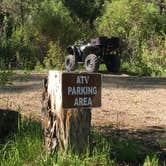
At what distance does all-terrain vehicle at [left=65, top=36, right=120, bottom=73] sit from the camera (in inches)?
739

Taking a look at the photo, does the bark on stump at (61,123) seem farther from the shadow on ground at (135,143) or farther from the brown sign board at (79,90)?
the shadow on ground at (135,143)

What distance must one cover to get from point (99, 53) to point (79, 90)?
45.7ft

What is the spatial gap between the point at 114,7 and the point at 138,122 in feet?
57.3

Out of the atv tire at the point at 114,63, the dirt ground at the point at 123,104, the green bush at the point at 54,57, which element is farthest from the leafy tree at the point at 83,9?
the dirt ground at the point at 123,104

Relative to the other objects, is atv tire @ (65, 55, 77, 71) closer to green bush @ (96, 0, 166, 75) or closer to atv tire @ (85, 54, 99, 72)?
atv tire @ (85, 54, 99, 72)

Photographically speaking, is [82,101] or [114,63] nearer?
[82,101]

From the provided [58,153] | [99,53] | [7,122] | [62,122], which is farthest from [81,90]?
[99,53]

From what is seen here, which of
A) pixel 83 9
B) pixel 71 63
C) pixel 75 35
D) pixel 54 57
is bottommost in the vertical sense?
pixel 71 63

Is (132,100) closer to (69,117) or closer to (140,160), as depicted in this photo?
(140,160)

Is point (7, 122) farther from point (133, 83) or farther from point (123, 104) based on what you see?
point (133, 83)

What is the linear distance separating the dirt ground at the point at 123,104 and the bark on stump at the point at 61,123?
1729 mm

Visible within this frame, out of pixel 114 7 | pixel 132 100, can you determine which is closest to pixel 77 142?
pixel 132 100

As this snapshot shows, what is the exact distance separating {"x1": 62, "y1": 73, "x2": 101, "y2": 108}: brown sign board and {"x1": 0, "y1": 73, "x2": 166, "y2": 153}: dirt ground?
2010 millimetres

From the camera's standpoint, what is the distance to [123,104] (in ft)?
34.6
